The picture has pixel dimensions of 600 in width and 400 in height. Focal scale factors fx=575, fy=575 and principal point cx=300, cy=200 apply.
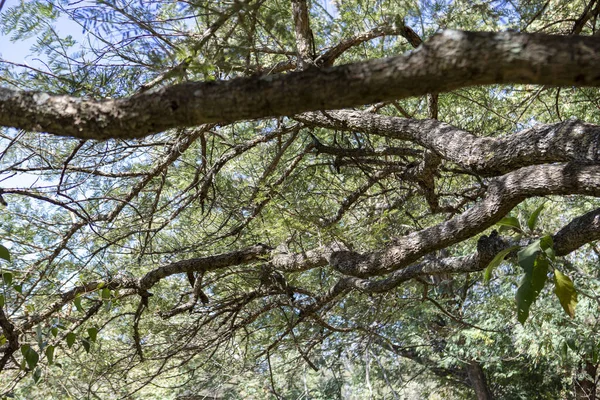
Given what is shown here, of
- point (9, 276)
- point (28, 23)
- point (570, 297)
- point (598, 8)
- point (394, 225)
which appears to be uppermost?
point (28, 23)

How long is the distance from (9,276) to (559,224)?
7.09 meters

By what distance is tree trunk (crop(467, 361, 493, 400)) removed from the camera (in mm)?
9117

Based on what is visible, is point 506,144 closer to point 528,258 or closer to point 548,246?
point 548,246

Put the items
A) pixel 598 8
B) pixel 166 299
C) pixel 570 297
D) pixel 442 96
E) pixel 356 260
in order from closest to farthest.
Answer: pixel 570 297 → pixel 598 8 → pixel 356 260 → pixel 442 96 → pixel 166 299

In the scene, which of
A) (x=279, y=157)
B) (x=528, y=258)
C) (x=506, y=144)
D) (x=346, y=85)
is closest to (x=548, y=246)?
(x=528, y=258)

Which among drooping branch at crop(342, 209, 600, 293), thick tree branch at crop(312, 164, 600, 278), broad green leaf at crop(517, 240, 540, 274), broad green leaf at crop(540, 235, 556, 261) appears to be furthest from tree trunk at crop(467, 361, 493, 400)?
broad green leaf at crop(517, 240, 540, 274)

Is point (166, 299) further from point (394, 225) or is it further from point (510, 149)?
point (510, 149)

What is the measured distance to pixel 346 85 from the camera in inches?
39.4

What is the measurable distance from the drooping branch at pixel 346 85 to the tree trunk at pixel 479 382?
29.3ft

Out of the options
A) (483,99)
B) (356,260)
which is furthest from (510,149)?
(483,99)

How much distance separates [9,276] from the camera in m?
2.04

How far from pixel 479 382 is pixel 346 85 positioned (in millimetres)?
9173

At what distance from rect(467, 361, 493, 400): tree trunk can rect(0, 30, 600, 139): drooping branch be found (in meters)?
8.92

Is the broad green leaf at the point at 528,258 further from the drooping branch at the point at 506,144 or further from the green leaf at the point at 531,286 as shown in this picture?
the drooping branch at the point at 506,144
